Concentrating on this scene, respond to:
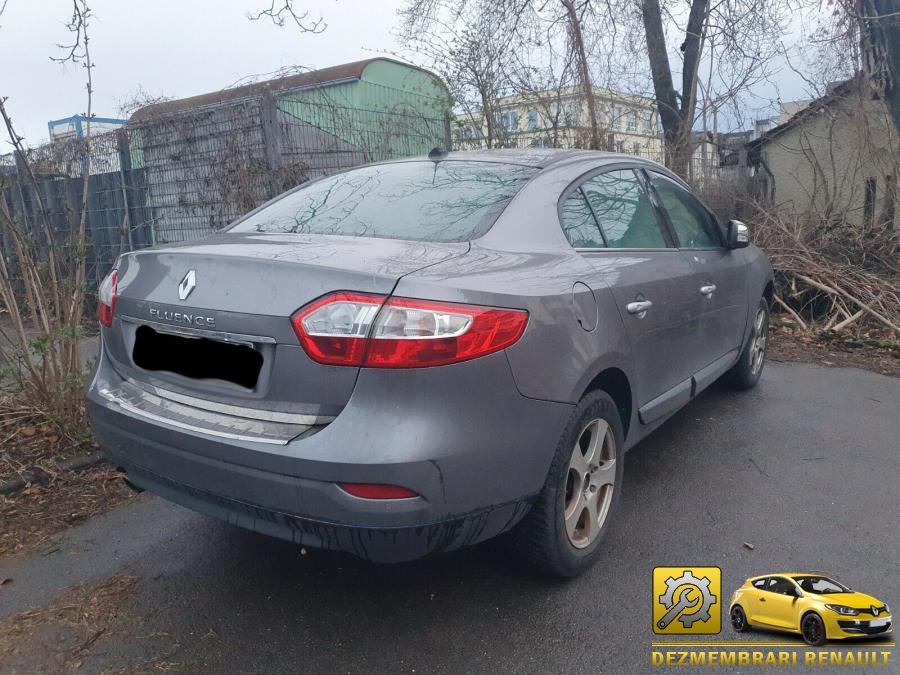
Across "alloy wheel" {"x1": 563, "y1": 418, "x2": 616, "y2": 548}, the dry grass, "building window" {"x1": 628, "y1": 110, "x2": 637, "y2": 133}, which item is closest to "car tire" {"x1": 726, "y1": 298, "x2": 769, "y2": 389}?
"alloy wheel" {"x1": 563, "y1": 418, "x2": 616, "y2": 548}

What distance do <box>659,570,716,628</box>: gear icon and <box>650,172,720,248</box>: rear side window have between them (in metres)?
1.77

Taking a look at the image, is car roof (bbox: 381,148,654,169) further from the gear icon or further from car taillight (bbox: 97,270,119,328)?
the gear icon

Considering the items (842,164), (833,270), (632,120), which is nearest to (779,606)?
(833,270)

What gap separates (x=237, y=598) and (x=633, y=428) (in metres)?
1.72

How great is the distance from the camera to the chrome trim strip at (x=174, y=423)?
2127mm

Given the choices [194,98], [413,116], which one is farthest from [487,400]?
[194,98]

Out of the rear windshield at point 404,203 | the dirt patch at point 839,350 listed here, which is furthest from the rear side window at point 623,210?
the dirt patch at point 839,350

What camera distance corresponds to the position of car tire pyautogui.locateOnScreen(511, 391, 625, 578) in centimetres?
246

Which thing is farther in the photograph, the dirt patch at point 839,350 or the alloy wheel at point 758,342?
the dirt patch at point 839,350

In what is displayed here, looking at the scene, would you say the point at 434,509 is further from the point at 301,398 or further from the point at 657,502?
the point at 657,502

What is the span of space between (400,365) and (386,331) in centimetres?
10

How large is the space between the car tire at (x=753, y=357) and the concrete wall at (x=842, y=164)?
4.35 metres

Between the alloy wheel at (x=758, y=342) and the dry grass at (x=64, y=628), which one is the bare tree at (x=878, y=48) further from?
the dry grass at (x=64, y=628)

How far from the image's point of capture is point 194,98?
9438 mm
